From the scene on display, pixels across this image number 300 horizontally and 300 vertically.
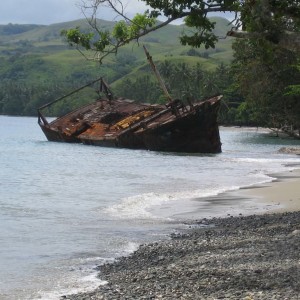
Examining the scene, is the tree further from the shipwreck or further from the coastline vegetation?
the shipwreck

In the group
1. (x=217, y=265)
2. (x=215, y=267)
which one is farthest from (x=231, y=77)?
(x=215, y=267)

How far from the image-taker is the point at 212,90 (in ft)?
352

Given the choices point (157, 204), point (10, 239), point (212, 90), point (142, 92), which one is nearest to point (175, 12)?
point (10, 239)

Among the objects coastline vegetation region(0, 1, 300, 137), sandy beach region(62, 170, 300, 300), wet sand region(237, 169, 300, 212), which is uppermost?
coastline vegetation region(0, 1, 300, 137)

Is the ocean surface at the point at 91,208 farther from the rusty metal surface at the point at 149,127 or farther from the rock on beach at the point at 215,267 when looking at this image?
the rusty metal surface at the point at 149,127

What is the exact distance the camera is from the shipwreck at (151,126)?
3966 cm

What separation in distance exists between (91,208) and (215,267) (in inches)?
372

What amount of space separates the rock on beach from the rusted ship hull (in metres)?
28.5

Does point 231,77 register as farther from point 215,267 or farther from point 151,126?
point 215,267

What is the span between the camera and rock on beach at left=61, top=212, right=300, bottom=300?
647 centimetres

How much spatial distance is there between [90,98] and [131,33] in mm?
154473

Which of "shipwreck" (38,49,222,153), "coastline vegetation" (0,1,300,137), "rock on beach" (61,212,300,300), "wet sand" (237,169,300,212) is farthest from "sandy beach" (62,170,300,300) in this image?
"shipwreck" (38,49,222,153)

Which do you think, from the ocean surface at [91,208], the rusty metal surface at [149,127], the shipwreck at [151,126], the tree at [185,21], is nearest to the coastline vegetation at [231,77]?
the tree at [185,21]

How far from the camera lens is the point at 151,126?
133 feet
